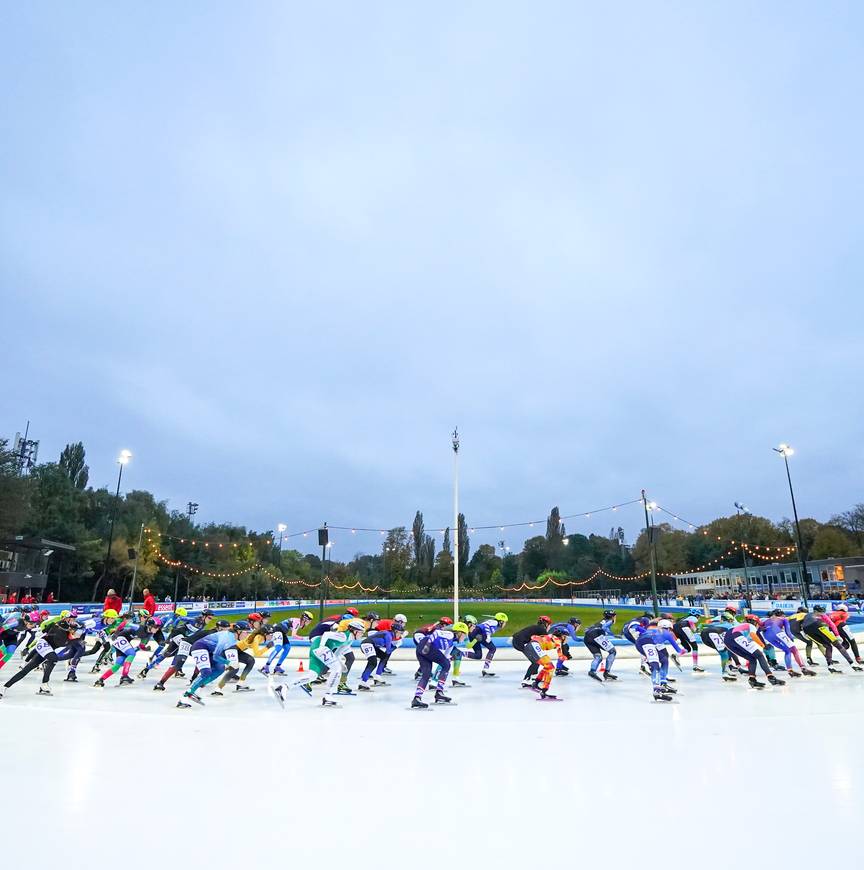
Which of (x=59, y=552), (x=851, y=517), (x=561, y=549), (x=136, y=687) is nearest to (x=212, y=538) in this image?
(x=59, y=552)

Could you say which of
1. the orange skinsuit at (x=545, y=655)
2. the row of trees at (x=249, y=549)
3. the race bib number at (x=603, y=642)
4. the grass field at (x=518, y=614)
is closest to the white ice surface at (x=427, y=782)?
the orange skinsuit at (x=545, y=655)

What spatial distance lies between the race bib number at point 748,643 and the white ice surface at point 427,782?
1936 mm

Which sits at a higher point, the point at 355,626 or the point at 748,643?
the point at 355,626

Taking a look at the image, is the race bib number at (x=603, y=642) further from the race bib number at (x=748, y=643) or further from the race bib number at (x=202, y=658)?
the race bib number at (x=202, y=658)

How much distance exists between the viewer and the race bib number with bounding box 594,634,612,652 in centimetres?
1562

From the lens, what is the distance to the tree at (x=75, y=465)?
87938 millimetres

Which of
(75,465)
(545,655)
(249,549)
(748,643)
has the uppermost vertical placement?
(75,465)

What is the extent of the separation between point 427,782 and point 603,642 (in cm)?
1024

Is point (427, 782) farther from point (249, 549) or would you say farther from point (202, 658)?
point (249, 549)

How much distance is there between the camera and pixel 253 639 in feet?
45.8

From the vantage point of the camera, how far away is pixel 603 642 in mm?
15742

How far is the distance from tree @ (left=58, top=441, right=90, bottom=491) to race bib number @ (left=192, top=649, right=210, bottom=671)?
88035mm

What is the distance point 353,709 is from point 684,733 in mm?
6273

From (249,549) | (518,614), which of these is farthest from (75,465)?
(518,614)
